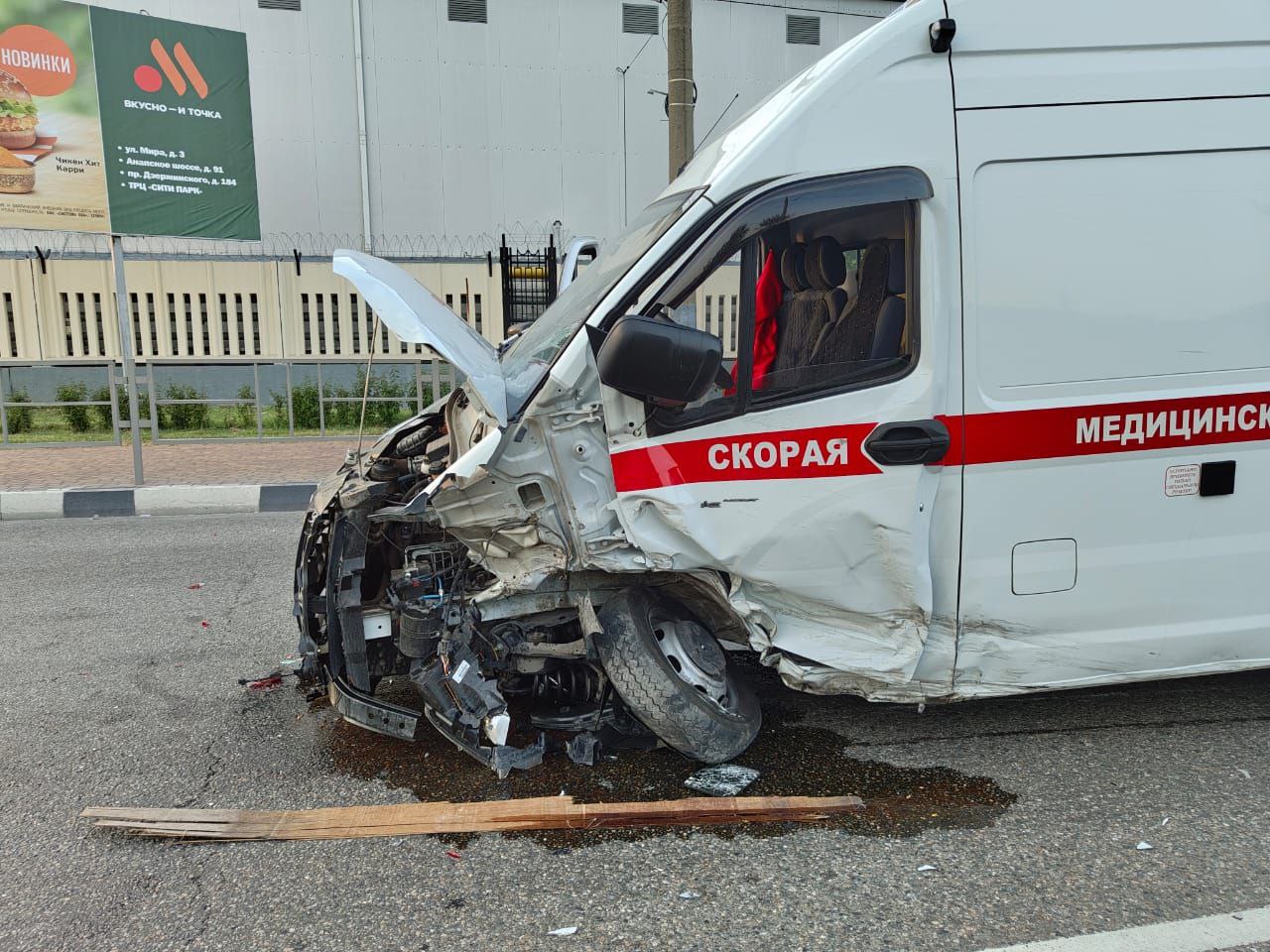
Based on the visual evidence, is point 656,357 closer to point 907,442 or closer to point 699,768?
point 907,442

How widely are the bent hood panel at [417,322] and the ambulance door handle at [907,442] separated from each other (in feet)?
4.08

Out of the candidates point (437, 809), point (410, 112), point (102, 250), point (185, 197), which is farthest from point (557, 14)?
point (437, 809)

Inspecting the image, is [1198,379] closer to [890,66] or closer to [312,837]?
[890,66]

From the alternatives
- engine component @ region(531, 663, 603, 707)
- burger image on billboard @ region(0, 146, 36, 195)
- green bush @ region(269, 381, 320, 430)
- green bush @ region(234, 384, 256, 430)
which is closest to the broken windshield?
engine component @ region(531, 663, 603, 707)

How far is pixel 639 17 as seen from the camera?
18156 millimetres

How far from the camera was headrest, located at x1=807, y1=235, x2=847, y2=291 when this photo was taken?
3.35m

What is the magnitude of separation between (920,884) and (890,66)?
259cm

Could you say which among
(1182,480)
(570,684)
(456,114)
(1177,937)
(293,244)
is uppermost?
(456,114)

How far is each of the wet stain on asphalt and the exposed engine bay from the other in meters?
0.09

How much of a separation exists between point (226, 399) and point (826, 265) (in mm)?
10305

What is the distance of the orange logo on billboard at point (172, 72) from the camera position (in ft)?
30.7

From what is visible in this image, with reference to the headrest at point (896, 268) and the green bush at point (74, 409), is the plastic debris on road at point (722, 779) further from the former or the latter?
the green bush at point (74, 409)

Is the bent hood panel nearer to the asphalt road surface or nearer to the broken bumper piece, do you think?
the broken bumper piece

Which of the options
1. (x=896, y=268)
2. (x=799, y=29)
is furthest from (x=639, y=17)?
(x=896, y=268)
